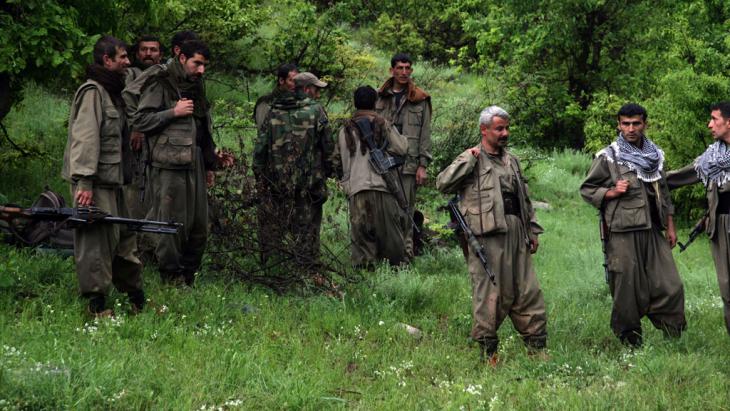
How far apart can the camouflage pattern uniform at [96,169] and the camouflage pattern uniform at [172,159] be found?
2.43ft

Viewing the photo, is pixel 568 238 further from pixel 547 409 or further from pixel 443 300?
pixel 547 409

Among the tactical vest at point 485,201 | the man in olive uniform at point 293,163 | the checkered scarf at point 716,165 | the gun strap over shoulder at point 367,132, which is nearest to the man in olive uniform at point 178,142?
the man in olive uniform at point 293,163

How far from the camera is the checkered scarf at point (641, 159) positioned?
23.9 ft

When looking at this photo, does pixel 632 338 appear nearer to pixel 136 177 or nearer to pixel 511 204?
pixel 511 204

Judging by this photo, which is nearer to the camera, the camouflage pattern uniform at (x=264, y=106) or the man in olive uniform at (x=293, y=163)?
the man in olive uniform at (x=293, y=163)

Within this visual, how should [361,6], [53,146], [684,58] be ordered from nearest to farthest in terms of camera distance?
[53,146] → [684,58] → [361,6]

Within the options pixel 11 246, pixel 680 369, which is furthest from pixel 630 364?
pixel 11 246

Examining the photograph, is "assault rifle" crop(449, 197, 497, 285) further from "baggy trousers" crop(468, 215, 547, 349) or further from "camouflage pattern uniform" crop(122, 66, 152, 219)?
"camouflage pattern uniform" crop(122, 66, 152, 219)

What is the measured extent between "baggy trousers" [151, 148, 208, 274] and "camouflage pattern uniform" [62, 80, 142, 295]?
2.61 ft

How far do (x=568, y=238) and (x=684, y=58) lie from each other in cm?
406

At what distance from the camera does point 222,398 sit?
18.9 ft

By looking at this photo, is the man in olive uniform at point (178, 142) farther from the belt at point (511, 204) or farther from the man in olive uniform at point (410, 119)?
the belt at point (511, 204)

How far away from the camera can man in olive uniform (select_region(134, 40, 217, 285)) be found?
25.6 ft

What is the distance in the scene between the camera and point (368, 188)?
9.36 m
